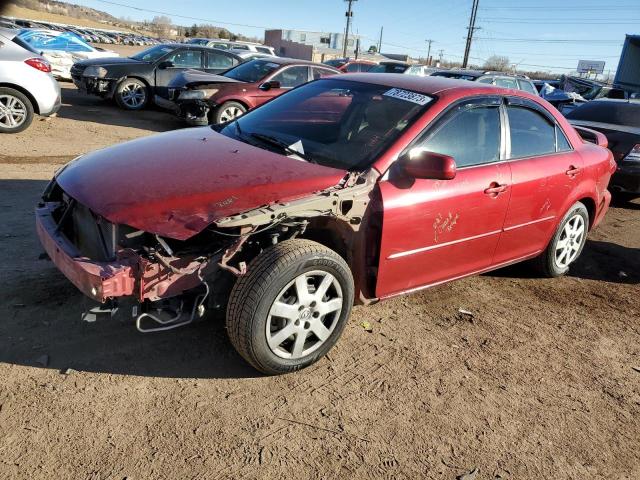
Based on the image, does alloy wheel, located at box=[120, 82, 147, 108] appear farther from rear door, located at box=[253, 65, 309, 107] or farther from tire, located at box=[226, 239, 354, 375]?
tire, located at box=[226, 239, 354, 375]

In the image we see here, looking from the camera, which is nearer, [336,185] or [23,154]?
[336,185]

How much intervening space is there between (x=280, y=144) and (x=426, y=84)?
121cm

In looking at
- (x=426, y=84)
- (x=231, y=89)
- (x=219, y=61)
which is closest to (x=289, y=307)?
(x=426, y=84)

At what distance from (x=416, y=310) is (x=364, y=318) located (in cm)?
46

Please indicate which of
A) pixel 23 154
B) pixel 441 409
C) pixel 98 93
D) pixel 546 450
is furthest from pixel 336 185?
pixel 98 93

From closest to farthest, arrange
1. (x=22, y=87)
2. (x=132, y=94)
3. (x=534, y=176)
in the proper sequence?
1. (x=534, y=176)
2. (x=22, y=87)
3. (x=132, y=94)

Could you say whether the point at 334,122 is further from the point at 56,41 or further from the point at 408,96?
the point at 56,41

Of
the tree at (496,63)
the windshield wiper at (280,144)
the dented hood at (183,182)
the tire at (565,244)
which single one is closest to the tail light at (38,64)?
the dented hood at (183,182)

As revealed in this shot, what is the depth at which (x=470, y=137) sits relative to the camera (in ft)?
12.3

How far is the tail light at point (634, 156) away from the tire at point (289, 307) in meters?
6.00

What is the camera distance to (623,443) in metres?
2.79

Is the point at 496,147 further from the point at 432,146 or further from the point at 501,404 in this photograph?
the point at 501,404

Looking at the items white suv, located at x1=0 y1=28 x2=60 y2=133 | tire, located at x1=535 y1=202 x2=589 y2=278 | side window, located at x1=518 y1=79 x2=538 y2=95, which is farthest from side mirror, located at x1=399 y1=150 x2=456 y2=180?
side window, located at x1=518 y1=79 x2=538 y2=95

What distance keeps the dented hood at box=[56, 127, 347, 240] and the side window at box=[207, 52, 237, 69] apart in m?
9.79
